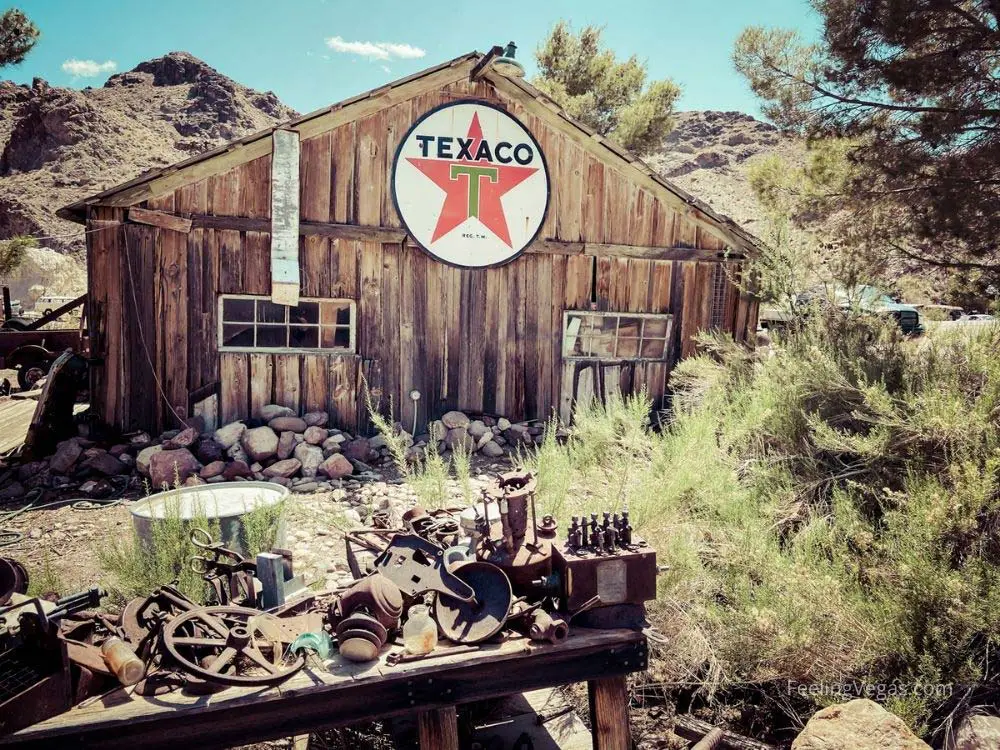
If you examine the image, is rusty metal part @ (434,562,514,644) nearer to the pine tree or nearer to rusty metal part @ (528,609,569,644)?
rusty metal part @ (528,609,569,644)

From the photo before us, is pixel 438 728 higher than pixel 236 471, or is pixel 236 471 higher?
pixel 438 728

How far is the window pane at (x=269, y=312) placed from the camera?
8086 millimetres

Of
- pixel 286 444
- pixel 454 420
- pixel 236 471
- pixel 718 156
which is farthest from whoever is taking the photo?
pixel 718 156

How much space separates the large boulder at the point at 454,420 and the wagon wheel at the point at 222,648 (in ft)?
19.1

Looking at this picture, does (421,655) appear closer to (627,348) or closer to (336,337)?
(336,337)

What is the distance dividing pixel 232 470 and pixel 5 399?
7016mm

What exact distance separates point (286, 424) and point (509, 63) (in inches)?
211

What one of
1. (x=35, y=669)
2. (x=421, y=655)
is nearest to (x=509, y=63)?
(x=421, y=655)

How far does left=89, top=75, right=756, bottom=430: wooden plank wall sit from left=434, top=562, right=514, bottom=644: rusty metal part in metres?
5.79

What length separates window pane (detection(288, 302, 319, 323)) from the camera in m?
8.20

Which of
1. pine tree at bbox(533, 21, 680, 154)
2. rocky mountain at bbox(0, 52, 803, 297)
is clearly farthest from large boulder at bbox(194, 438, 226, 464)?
rocky mountain at bbox(0, 52, 803, 297)

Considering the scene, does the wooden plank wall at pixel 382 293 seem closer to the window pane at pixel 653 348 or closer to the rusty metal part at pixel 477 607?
the window pane at pixel 653 348

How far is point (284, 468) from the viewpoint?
24.8 feet

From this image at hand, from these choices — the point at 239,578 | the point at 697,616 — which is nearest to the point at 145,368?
the point at 239,578
